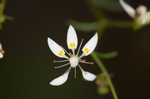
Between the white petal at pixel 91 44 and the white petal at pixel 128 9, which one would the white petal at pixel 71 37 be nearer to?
the white petal at pixel 91 44

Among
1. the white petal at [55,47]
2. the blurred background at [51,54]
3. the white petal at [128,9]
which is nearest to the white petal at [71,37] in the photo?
the white petal at [55,47]

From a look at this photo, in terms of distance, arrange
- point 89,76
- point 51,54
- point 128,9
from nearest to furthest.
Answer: point 89,76
point 128,9
point 51,54

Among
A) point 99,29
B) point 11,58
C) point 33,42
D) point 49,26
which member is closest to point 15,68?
point 11,58

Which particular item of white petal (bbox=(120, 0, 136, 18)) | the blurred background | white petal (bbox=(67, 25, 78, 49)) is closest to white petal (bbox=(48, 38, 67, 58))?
white petal (bbox=(67, 25, 78, 49))

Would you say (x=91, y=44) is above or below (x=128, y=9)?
below

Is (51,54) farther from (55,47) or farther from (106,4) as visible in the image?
(55,47)

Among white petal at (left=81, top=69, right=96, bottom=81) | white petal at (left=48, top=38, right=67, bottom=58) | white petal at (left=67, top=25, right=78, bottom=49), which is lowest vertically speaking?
white petal at (left=81, top=69, right=96, bottom=81)

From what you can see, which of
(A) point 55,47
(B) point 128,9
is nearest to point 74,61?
(A) point 55,47

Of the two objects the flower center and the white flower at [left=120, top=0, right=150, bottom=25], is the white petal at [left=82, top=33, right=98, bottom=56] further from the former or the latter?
the white flower at [left=120, top=0, right=150, bottom=25]
